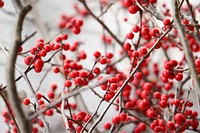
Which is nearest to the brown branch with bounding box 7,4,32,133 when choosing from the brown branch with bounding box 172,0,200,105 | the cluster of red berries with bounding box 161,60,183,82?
the brown branch with bounding box 172,0,200,105

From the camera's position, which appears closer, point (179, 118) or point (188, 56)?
point (188, 56)

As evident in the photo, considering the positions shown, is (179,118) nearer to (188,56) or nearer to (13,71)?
(188,56)

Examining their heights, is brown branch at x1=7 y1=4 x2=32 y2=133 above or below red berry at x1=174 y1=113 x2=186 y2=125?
above

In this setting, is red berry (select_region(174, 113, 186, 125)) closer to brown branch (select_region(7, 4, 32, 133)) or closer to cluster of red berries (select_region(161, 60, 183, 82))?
cluster of red berries (select_region(161, 60, 183, 82))

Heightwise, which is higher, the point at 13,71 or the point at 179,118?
the point at 13,71

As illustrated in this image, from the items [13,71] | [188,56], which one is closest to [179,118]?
[188,56]

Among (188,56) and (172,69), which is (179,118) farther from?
(188,56)

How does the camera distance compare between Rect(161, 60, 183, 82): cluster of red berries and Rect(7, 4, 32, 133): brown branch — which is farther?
Rect(161, 60, 183, 82): cluster of red berries

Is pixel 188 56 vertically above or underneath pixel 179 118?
above

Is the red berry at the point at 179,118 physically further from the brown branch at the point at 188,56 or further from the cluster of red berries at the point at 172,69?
the brown branch at the point at 188,56

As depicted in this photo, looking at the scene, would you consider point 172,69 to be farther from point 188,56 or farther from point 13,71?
point 13,71

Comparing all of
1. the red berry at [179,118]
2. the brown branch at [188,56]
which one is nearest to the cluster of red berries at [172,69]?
the red berry at [179,118]

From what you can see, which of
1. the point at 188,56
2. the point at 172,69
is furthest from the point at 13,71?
the point at 172,69
